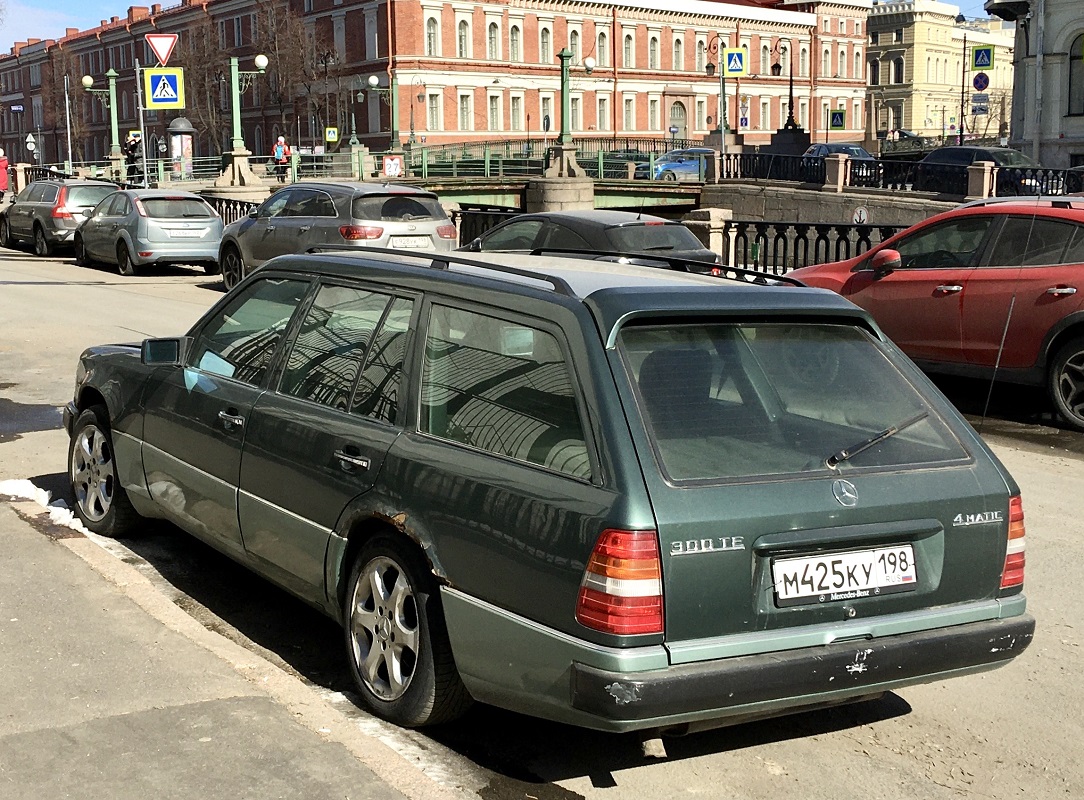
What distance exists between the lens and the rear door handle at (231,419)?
5.43 m

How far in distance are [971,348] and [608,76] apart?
83144mm

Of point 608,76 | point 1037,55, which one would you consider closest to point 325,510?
point 1037,55

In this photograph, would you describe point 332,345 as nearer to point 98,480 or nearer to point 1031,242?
point 98,480

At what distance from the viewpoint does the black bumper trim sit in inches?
148

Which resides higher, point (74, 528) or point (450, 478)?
point (450, 478)

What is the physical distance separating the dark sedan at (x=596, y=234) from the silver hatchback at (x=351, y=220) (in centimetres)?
266

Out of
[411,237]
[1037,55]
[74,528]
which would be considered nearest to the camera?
[74,528]

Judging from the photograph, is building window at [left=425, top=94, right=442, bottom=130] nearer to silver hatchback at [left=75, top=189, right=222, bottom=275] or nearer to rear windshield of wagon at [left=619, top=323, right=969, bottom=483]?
silver hatchback at [left=75, top=189, right=222, bottom=275]

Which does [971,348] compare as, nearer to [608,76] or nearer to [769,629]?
[769,629]

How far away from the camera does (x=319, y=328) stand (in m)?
5.29

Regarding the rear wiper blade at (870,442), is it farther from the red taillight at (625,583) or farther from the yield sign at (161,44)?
the yield sign at (161,44)

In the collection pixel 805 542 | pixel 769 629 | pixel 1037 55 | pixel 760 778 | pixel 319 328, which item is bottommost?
pixel 760 778

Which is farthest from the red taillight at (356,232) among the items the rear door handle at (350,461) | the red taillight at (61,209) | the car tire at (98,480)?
the rear door handle at (350,461)

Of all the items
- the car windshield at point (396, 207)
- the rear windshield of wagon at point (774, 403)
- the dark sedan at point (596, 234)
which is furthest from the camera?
the car windshield at point (396, 207)
